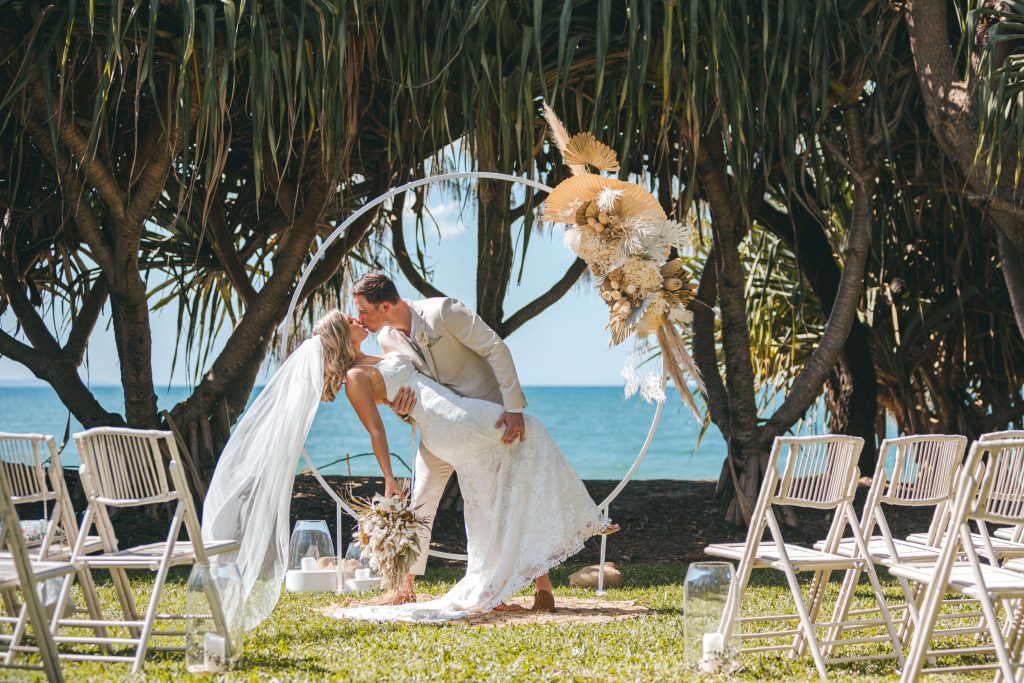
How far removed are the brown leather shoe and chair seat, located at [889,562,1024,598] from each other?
71.7 inches

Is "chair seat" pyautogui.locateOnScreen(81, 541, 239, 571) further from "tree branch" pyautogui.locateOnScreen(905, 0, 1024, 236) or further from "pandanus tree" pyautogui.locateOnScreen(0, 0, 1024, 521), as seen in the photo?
"tree branch" pyautogui.locateOnScreen(905, 0, 1024, 236)

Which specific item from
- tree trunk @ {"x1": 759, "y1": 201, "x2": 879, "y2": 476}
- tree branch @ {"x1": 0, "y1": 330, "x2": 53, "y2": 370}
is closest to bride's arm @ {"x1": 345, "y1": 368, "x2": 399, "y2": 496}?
A: tree branch @ {"x1": 0, "y1": 330, "x2": 53, "y2": 370}

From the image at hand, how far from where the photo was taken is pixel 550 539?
4.76 meters

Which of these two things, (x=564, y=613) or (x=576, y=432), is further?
(x=576, y=432)

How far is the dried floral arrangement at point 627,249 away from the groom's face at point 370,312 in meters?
0.83

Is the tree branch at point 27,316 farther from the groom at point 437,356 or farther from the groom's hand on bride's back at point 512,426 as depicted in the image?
the groom's hand on bride's back at point 512,426

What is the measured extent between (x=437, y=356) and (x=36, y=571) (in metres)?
2.33

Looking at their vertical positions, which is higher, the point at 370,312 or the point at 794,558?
the point at 370,312

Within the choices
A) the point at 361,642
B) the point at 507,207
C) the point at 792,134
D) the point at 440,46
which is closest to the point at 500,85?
the point at 440,46

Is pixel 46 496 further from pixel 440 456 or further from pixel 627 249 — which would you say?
pixel 627 249

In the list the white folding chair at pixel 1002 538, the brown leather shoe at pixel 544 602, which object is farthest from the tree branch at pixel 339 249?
the white folding chair at pixel 1002 538

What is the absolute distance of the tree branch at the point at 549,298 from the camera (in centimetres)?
785

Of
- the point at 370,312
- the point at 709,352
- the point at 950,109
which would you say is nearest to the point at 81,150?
the point at 370,312

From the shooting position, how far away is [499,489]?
4.85 meters
